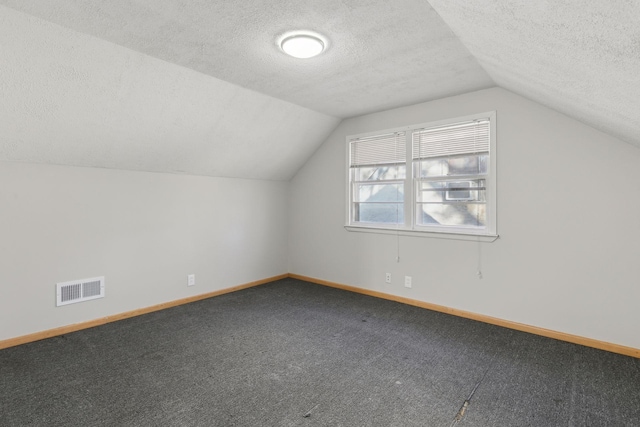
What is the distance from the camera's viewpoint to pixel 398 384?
2.28 meters

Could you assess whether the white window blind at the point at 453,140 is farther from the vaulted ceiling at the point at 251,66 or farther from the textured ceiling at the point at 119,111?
the textured ceiling at the point at 119,111

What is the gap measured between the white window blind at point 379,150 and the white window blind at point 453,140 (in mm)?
205

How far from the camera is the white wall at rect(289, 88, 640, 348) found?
2770mm

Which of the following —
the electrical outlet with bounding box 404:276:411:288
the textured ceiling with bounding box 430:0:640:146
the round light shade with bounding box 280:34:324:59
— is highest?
the round light shade with bounding box 280:34:324:59

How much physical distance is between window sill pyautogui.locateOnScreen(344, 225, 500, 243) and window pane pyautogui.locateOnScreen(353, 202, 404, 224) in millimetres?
131

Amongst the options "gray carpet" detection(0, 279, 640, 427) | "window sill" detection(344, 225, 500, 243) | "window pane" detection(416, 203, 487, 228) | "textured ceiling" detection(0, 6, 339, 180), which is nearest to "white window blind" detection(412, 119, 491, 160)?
"window pane" detection(416, 203, 487, 228)

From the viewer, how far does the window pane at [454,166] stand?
3514mm

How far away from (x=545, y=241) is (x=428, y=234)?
44.4 inches

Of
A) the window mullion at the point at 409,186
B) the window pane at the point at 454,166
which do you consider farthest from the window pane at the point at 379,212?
the window pane at the point at 454,166

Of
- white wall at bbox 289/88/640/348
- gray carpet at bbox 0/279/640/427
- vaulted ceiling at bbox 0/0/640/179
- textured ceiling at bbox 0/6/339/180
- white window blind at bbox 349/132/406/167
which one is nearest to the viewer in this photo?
vaulted ceiling at bbox 0/0/640/179

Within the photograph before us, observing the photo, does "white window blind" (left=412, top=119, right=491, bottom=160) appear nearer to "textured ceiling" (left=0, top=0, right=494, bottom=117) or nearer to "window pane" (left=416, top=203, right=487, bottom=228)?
"textured ceiling" (left=0, top=0, right=494, bottom=117)

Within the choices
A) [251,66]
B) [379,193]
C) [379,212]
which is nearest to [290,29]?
[251,66]

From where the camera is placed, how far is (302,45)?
7.70 feet

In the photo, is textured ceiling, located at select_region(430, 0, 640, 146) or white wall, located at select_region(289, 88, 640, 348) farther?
white wall, located at select_region(289, 88, 640, 348)
